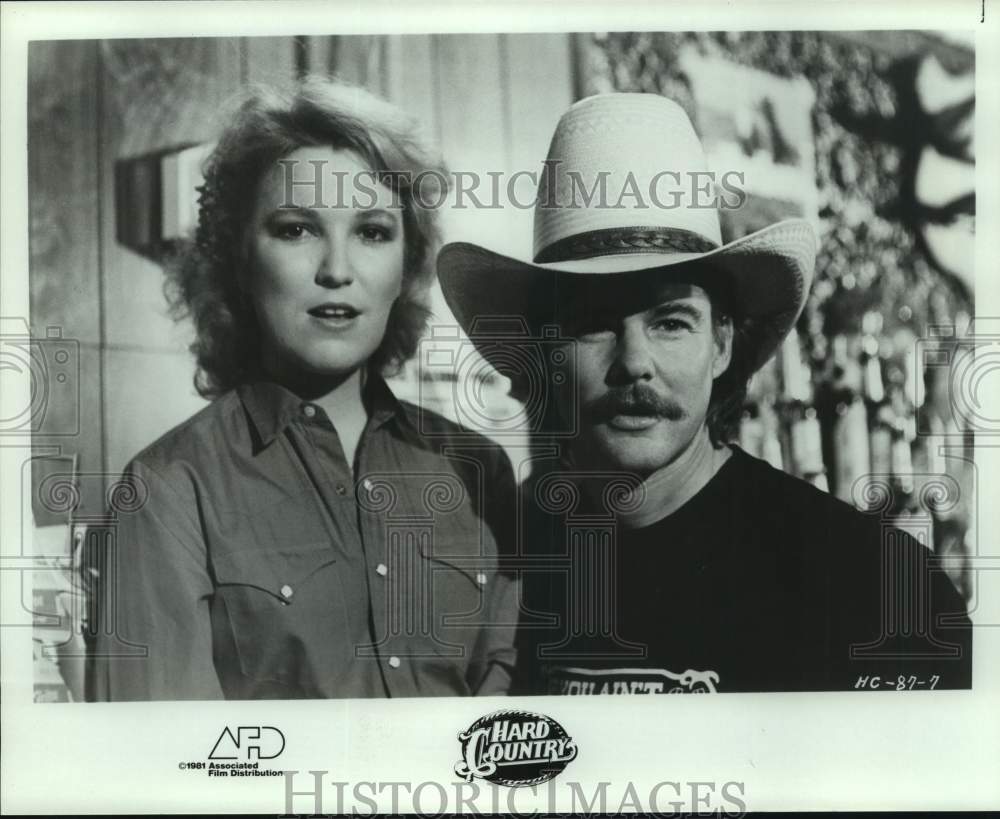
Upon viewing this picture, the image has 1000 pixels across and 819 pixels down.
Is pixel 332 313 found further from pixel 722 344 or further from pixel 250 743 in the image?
pixel 250 743

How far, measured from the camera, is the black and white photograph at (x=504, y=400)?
3.72 meters

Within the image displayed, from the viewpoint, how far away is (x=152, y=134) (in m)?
3.77

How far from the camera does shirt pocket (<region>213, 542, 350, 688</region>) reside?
3.71 meters

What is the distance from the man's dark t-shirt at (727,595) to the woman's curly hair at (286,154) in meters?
1.07

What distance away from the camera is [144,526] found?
3.77 metres

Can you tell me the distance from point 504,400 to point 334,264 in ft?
2.82

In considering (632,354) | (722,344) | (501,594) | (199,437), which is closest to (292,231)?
(199,437)

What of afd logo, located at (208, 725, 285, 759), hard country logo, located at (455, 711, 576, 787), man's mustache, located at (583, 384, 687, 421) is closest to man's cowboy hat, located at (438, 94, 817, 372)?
man's mustache, located at (583, 384, 687, 421)

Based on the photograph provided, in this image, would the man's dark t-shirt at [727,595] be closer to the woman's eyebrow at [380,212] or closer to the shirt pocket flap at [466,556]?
the shirt pocket flap at [466,556]

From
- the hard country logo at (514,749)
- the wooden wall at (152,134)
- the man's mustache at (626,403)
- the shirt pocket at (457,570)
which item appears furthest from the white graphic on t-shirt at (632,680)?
the wooden wall at (152,134)

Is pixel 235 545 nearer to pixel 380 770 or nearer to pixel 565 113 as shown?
pixel 380 770

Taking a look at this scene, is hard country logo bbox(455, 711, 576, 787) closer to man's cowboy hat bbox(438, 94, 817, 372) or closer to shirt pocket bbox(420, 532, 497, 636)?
shirt pocket bbox(420, 532, 497, 636)

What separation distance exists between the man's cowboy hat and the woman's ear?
7cm

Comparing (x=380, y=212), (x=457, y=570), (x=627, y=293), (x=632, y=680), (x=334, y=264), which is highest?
(x=380, y=212)
